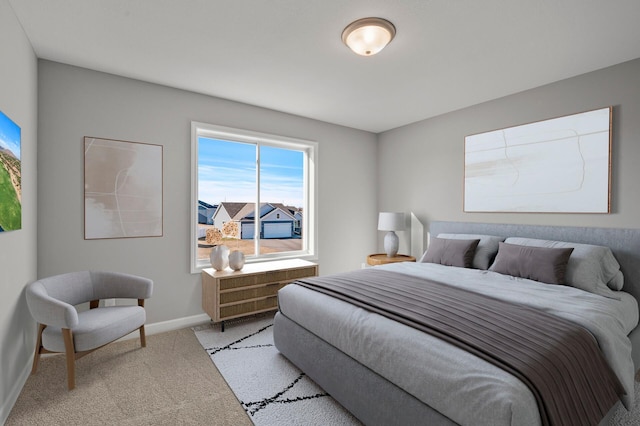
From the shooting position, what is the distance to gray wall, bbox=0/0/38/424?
6.13ft

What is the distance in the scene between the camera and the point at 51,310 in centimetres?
203

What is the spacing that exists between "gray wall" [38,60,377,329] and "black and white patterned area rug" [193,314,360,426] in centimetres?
74

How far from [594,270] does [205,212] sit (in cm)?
382

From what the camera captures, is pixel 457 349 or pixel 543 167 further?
pixel 543 167

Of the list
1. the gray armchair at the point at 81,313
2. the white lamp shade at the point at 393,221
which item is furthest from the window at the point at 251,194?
the white lamp shade at the point at 393,221

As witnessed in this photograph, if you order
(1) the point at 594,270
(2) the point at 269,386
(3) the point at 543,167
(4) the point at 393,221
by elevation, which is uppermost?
(3) the point at 543,167

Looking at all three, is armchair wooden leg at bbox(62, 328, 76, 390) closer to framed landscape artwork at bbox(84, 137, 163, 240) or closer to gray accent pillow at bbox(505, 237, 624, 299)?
framed landscape artwork at bbox(84, 137, 163, 240)

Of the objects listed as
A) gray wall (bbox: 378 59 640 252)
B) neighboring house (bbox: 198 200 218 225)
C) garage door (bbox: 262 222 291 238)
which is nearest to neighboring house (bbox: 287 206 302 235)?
garage door (bbox: 262 222 291 238)

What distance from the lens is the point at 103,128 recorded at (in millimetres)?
2879

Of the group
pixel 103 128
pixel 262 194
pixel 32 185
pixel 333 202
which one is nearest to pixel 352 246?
pixel 333 202

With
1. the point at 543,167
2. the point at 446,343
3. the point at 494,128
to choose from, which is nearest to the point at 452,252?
the point at 543,167

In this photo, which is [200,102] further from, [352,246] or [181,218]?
[352,246]

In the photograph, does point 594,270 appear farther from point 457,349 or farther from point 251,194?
point 251,194

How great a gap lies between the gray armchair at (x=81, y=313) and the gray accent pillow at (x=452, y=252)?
116 inches
